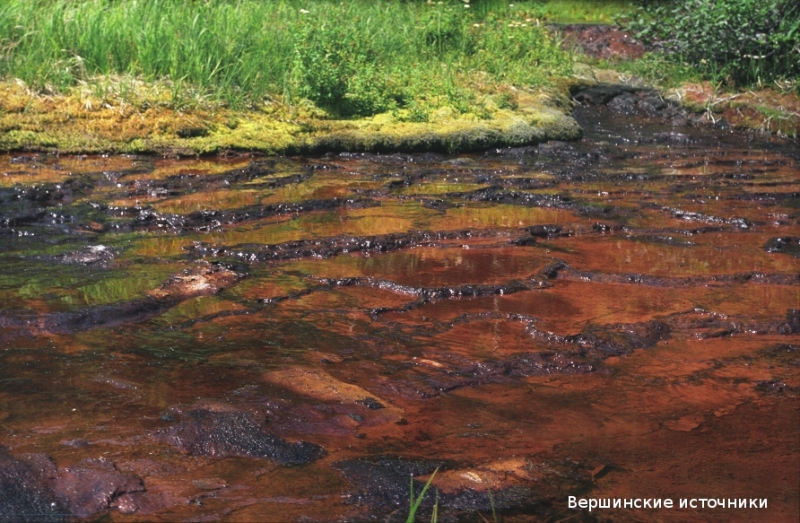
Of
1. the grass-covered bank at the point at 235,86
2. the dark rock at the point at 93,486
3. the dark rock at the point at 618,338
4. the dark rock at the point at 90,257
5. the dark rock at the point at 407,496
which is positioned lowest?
the dark rock at the point at 618,338

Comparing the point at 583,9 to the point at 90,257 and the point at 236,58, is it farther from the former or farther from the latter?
the point at 90,257

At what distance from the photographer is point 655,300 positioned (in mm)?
4504

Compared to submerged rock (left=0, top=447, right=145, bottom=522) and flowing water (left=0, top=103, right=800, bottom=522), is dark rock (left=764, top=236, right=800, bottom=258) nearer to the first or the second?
flowing water (left=0, top=103, right=800, bottom=522)

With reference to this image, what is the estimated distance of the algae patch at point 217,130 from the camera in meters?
7.38

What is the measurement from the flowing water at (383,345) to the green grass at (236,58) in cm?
130

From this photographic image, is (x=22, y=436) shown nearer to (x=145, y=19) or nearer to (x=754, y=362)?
(x=754, y=362)

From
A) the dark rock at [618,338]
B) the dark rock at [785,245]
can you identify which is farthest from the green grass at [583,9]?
the dark rock at [618,338]

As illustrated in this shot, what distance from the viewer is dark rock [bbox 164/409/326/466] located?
9.36 ft

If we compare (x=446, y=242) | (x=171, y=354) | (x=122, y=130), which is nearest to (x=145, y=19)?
(x=122, y=130)

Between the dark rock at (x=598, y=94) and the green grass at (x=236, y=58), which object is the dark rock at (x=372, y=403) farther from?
the dark rock at (x=598, y=94)

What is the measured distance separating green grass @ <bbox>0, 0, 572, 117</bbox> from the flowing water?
1.30 m

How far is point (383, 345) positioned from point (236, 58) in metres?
5.23

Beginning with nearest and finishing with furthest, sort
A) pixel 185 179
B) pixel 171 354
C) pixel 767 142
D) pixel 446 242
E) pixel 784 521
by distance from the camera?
pixel 784 521 < pixel 171 354 < pixel 446 242 < pixel 185 179 < pixel 767 142

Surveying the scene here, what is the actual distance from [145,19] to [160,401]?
6.35 metres
